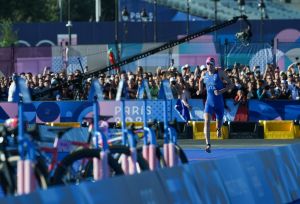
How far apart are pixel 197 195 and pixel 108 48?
1063 inches

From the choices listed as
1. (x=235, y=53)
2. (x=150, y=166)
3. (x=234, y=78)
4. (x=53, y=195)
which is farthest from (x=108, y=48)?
(x=53, y=195)

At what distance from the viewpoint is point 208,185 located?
1210cm

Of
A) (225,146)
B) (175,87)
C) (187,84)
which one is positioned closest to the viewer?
(225,146)

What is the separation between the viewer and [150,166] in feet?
45.2

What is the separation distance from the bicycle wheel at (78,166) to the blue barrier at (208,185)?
1000mm

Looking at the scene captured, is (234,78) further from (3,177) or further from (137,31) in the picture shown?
(137,31)

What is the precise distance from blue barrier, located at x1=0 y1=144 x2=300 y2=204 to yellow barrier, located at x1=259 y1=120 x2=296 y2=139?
14.4 meters

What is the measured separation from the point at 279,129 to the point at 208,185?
60.3 feet

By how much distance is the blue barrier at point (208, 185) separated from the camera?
30.1 ft

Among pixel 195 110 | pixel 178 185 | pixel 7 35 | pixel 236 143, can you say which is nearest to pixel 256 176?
pixel 178 185

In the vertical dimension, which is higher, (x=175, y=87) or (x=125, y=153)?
(x=175, y=87)

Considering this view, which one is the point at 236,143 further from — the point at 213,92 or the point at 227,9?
the point at 227,9

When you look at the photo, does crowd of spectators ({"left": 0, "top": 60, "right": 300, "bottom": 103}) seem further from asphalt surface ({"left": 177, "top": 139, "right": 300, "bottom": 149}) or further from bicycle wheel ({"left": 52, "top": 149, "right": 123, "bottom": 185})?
A: bicycle wheel ({"left": 52, "top": 149, "right": 123, "bottom": 185})

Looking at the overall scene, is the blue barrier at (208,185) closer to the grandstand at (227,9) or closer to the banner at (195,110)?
the banner at (195,110)
